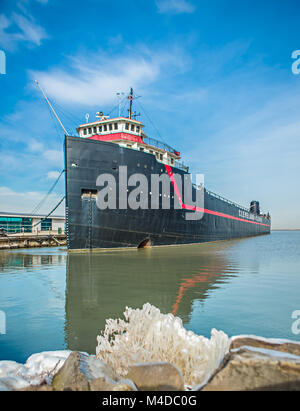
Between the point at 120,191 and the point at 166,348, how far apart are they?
14162 mm

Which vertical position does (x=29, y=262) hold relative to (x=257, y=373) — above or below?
below

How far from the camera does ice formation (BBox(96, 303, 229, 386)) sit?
2.21 metres

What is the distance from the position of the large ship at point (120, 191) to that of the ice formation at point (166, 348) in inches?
520

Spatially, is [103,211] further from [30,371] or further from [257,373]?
[257,373]

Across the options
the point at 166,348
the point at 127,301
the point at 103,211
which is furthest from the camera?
the point at 103,211

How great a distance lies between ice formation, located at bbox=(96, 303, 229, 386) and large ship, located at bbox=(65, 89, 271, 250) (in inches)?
520

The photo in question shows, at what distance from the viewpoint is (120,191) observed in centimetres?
1628

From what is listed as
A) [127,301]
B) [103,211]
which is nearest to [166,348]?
[127,301]

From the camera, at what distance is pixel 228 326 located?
13.5 ft

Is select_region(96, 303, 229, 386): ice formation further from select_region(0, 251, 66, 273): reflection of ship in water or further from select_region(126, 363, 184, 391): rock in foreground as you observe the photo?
select_region(0, 251, 66, 273): reflection of ship in water

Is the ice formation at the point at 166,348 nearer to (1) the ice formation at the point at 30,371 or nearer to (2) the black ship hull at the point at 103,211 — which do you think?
(1) the ice formation at the point at 30,371

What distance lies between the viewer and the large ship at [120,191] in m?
15.4
